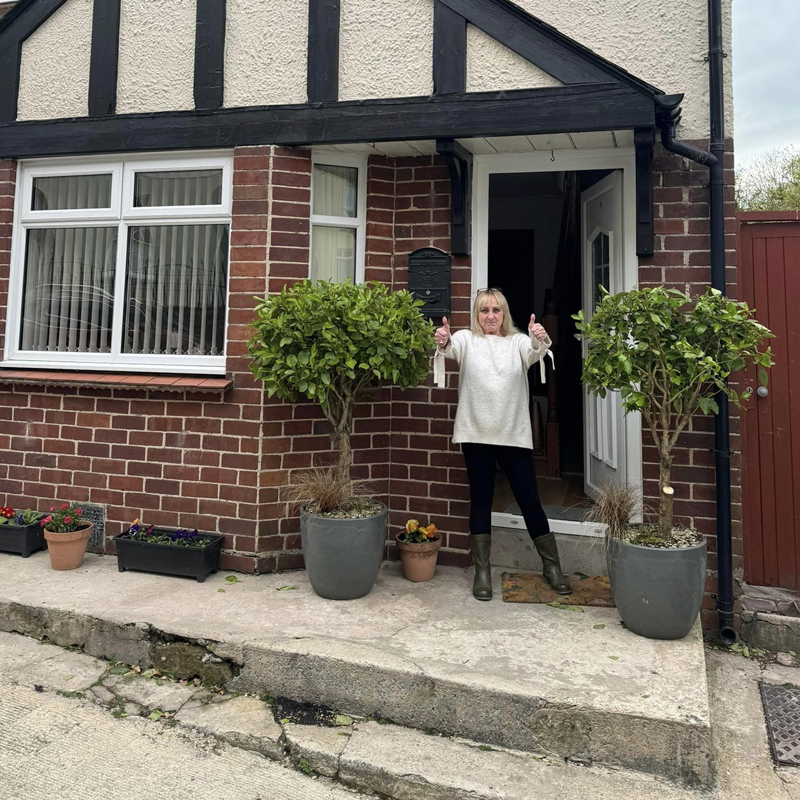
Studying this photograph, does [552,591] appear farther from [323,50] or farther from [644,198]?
[323,50]

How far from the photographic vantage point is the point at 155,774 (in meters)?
2.47

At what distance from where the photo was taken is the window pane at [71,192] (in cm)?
477

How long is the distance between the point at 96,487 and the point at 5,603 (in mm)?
1111

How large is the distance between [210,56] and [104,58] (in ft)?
2.98

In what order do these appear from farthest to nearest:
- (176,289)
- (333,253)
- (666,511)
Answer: (176,289) → (333,253) → (666,511)

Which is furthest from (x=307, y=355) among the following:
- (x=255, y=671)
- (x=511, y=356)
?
(x=255, y=671)

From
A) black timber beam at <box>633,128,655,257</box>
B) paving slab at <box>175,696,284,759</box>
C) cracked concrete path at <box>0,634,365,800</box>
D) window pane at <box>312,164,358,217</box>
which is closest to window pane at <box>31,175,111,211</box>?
window pane at <box>312,164,358,217</box>

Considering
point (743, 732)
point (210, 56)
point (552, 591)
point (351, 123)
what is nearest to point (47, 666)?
point (552, 591)

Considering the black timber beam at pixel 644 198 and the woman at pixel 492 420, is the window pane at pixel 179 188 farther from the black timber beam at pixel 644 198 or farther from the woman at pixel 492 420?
the black timber beam at pixel 644 198

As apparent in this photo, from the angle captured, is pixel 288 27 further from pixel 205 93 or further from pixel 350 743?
pixel 350 743

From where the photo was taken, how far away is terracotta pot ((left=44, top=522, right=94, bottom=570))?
408cm

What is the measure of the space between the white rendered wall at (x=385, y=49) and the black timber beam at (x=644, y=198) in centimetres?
142

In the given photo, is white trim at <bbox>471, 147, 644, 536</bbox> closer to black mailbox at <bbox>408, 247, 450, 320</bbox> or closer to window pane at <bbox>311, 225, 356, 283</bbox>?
black mailbox at <bbox>408, 247, 450, 320</bbox>

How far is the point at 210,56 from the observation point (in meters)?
4.40
